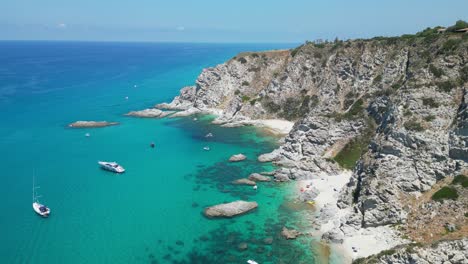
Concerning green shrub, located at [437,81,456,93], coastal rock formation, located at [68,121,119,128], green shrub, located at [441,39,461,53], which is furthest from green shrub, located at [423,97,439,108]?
coastal rock formation, located at [68,121,119,128]

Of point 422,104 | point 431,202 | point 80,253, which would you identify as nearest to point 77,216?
point 80,253

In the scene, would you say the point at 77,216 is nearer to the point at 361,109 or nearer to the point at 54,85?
the point at 361,109

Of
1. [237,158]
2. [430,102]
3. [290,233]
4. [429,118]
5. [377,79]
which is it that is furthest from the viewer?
[377,79]

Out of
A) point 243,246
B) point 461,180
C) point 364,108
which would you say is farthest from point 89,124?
point 461,180

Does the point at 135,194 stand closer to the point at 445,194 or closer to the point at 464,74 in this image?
the point at 445,194

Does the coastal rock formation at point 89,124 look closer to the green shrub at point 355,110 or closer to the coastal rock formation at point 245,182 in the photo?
the coastal rock formation at point 245,182

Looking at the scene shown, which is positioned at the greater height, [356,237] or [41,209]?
[356,237]
